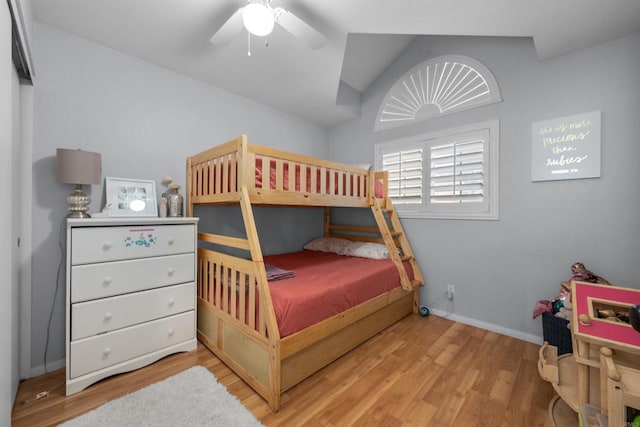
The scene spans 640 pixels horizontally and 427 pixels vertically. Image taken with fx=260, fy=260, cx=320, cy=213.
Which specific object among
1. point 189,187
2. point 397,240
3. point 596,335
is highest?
point 189,187

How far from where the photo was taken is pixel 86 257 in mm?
1717

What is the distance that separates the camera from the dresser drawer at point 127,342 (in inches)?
66.7

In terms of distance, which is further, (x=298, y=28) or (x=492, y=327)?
(x=492, y=327)

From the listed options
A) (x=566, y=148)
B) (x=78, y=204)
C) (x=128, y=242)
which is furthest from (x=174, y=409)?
(x=566, y=148)

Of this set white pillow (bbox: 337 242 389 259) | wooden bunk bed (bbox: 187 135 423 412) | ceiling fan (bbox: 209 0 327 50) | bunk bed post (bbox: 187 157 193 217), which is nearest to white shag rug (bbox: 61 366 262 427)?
wooden bunk bed (bbox: 187 135 423 412)

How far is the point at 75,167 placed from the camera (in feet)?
5.83

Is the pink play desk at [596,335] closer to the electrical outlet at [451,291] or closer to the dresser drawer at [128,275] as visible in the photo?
the electrical outlet at [451,291]

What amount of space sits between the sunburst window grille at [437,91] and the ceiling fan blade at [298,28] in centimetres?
168

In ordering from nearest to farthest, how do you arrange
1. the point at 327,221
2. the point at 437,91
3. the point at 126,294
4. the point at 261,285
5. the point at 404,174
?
the point at 261,285, the point at 126,294, the point at 437,91, the point at 404,174, the point at 327,221

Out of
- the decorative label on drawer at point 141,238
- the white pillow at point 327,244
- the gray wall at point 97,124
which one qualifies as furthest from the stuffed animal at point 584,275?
the gray wall at point 97,124

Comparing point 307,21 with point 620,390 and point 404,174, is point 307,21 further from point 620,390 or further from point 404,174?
point 620,390

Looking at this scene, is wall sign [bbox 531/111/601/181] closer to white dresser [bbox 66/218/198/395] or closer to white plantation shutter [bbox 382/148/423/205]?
white plantation shutter [bbox 382/148/423/205]

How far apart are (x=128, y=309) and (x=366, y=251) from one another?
2.24m

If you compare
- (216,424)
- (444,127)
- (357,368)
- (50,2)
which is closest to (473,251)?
(444,127)
